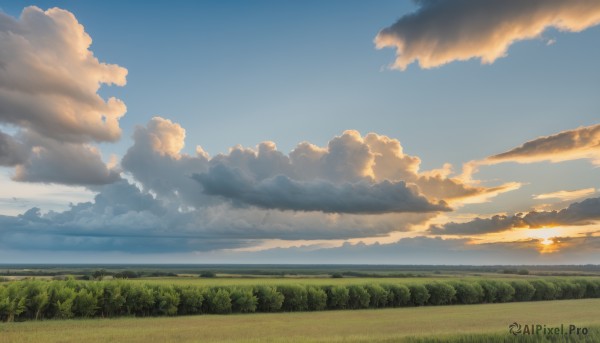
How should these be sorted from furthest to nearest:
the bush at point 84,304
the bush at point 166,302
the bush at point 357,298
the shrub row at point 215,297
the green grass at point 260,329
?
the bush at point 357,298, the bush at point 166,302, the bush at point 84,304, the shrub row at point 215,297, the green grass at point 260,329

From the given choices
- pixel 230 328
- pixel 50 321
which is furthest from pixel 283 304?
pixel 50 321

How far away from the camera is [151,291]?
43125mm

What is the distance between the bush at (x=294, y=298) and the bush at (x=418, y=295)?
53.8 ft

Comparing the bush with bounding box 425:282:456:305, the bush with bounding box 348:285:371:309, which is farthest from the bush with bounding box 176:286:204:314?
the bush with bounding box 425:282:456:305

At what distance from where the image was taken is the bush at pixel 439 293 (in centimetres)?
6308

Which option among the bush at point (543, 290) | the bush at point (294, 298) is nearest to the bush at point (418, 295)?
the bush at point (294, 298)

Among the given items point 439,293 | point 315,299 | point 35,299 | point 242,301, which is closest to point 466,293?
point 439,293

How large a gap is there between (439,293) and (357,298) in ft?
44.0

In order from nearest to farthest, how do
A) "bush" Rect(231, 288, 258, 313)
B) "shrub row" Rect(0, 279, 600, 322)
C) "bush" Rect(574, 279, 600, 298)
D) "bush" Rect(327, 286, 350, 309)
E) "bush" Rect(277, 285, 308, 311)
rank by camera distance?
"shrub row" Rect(0, 279, 600, 322)
"bush" Rect(231, 288, 258, 313)
"bush" Rect(277, 285, 308, 311)
"bush" Rect(327, 286, 350, 309)
"bush" Rect(574, 279, 600, 298)

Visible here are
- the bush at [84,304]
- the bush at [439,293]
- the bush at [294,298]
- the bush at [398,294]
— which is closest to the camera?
the bush at [84,304]

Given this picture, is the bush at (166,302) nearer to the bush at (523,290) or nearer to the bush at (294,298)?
the bush at (294,298)

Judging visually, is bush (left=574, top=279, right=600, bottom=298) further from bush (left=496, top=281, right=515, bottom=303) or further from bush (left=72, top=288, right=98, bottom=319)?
bush (left=72, top=288, right=98, bottom=319)

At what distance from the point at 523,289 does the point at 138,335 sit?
197ft

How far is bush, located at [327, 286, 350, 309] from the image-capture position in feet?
179
